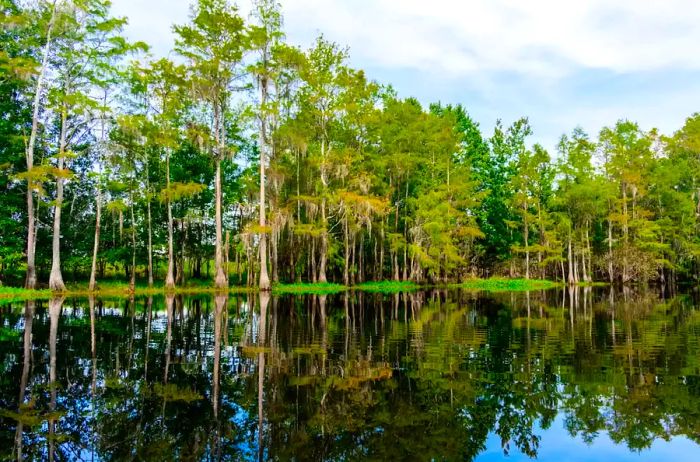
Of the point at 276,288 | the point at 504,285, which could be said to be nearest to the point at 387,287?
the point at 276,288

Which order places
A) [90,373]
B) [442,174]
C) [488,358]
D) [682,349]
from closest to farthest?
1. [90,373]
2. [488,358]
3. [682,349]
4. [442,174]

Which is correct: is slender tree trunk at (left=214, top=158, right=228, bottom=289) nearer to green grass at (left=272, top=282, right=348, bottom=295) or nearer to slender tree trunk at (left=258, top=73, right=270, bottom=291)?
slender tree trunk at (left=258, top=73, right=270, bottom=291)

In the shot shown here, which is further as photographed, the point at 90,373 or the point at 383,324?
the point at 383,324

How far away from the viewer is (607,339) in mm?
13633

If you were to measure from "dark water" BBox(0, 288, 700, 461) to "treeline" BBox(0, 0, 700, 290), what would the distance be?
69.5 feet

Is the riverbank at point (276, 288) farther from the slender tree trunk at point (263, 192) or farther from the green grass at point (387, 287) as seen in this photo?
the slender tree trunk at point (263, 192)

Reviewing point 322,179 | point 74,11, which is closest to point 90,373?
point 74,11

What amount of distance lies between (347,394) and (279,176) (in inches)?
1272

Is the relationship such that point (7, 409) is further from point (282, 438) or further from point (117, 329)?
point (117, 329)

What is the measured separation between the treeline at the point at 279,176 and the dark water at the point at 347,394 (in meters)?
21.2

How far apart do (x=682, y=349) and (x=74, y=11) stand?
35.4 metres

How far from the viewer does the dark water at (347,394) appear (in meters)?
5.76

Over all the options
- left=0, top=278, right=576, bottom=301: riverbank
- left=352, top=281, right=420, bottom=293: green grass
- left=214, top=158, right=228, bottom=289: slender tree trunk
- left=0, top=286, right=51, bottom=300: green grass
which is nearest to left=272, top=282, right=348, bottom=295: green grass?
left=0, top=278, right=576, bottom=301: riverbank

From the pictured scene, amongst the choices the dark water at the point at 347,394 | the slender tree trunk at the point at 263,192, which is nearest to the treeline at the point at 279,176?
the slender tree trunk at the point at 263,192
